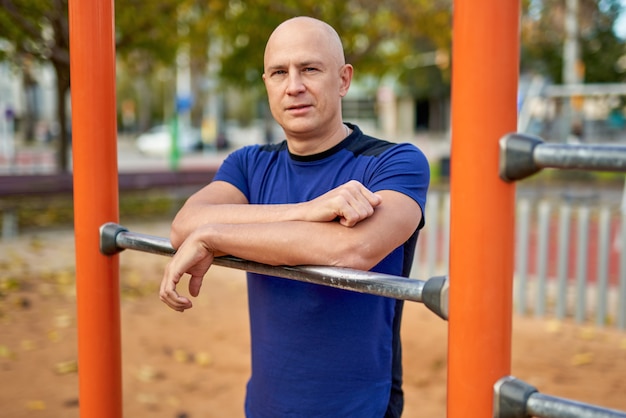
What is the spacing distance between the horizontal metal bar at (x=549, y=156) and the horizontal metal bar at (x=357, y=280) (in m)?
0.20

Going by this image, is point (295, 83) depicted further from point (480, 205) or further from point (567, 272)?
point (567, 272)

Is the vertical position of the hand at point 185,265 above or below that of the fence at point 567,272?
above

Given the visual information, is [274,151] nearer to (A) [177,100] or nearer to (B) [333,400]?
(B) [333,400]

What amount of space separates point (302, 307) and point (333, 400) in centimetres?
22

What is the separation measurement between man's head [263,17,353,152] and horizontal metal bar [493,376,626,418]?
0.81m

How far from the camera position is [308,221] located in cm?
140

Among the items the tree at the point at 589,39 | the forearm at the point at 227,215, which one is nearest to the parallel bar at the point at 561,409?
the forearm at the point at 227,215

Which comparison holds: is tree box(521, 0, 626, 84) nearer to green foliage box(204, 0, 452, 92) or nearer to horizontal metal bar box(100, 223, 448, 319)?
green foliage box(204, 0, 452, 92)

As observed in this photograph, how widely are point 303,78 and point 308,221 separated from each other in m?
0.39

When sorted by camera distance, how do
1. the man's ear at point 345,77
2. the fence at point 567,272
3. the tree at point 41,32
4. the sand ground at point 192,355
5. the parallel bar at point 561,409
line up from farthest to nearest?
1. the tree at point 41,32
2. the fence at point 567,272
3. the sand ground at point 192,355
4. the man's ear at point 345,77
5. the parallel bar at point 561,409

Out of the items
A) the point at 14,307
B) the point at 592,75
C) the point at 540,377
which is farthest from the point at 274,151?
the point at 592,75

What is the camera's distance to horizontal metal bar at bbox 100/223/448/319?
1088 mm

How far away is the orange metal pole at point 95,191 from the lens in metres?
1.64

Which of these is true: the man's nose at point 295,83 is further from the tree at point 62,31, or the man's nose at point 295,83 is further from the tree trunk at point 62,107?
the tree trunk at point 62,107
